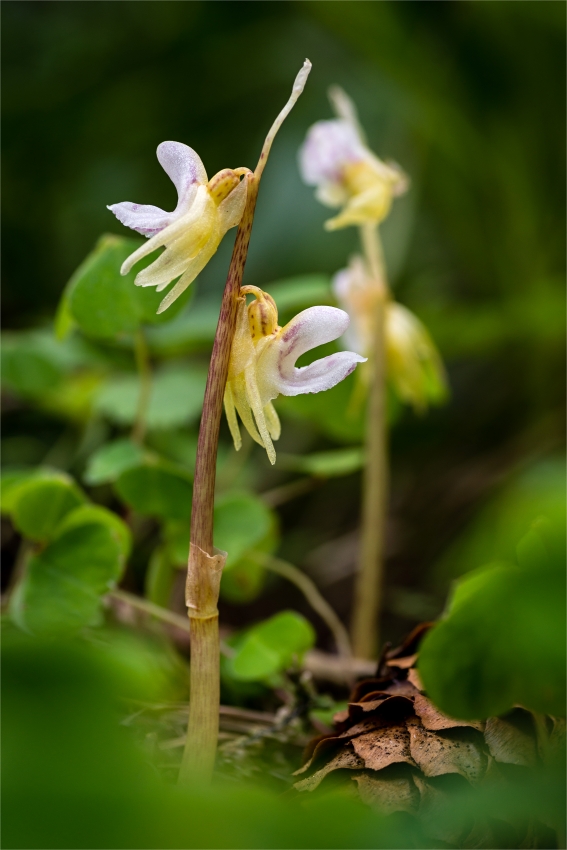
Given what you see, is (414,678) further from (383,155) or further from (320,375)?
(383,155)

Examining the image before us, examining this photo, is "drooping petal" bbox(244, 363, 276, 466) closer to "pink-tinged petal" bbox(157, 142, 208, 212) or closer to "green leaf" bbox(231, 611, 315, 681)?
"pink-tinged petal" bbox(157, 142, 208, 212)

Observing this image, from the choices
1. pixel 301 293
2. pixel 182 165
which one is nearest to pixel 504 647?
pixel 182 165

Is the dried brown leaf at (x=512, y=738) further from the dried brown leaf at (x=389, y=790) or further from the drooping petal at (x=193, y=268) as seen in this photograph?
the drooping petal at (x=193, y=268)

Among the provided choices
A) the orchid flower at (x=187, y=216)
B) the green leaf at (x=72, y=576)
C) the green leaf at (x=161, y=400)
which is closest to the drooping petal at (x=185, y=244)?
the orchid flower at (x=187, y=216)

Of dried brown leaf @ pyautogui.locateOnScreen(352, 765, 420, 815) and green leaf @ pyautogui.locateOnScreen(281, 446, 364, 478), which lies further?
green leaf @ pyautogui.locateOnScreen(281, 446, 364, 478)

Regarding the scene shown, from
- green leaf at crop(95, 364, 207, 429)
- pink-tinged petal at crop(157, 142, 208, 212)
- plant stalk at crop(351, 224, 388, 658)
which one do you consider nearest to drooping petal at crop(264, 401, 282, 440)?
pink-tinged petal at crop(157, 142, 208, 212)

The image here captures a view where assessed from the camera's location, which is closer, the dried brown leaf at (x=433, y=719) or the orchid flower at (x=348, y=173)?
the dried brown leaf at (x=433, y=719)
